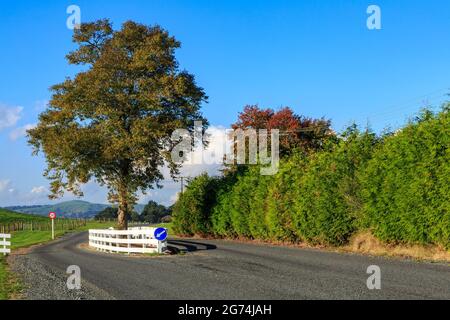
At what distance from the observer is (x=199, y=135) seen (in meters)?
35.1

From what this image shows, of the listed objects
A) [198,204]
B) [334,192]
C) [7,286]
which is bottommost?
[7,286]

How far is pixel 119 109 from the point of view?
107 feet

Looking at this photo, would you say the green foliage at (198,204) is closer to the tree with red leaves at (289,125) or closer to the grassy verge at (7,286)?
the tree with red leaves at (289,125)

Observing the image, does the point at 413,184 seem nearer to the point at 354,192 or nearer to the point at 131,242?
the point at 354,192

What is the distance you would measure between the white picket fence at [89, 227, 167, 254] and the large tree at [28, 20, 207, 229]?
463 centimetres

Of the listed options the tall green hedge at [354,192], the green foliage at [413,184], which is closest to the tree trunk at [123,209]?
the tall green hedge at [354,192]

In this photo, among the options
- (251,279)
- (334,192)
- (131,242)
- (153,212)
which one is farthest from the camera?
(153,212)

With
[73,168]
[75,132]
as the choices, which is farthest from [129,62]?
[73,168]

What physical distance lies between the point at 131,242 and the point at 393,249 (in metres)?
13.2

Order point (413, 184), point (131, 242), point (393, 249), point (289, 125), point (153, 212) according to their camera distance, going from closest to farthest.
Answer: point (413, 184)
point (393, 249)
point (131, 242)
point (289, 125)
point (153, 212)

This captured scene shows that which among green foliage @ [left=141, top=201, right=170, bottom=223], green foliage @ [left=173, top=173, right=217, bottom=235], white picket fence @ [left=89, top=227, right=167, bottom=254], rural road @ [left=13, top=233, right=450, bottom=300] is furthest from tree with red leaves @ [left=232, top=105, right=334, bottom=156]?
green foliage @ [left=141, top=201, right=170, bottom=223]

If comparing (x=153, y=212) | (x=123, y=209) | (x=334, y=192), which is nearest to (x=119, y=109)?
(x=123, y=209)
